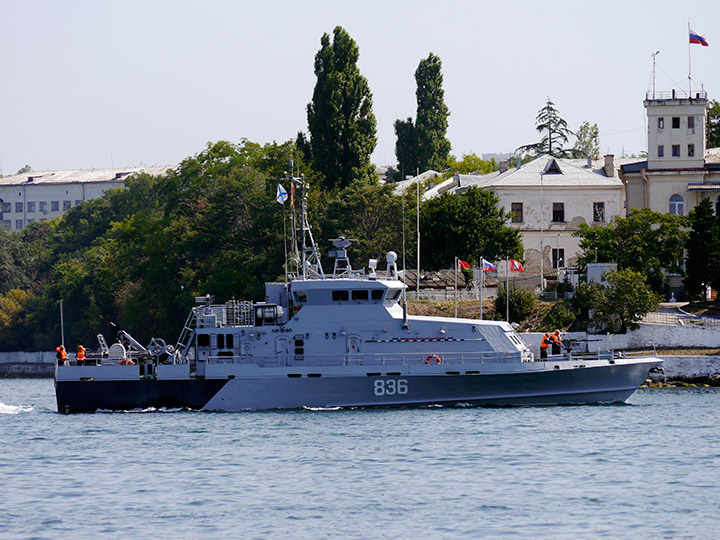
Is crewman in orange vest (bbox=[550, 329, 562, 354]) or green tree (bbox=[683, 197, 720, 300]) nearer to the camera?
crewman in orange vest (bbox=[550, 329, 562, 354])

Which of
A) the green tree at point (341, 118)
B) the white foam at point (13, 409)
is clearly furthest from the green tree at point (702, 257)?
the white foam at point (13, 409)

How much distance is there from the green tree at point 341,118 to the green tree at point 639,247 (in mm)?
16534

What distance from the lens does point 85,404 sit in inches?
1428

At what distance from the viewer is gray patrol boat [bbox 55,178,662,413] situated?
115ft

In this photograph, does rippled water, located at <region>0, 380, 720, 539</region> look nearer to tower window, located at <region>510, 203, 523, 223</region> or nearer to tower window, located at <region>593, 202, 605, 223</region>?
tower window, located at <region>510, 203, 523, 223</region>

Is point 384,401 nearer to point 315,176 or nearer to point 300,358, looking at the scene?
point 300,358

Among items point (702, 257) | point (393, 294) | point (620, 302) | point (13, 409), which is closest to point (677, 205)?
point (702, 257)

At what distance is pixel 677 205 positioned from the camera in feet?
231

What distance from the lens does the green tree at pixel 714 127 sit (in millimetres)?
84231

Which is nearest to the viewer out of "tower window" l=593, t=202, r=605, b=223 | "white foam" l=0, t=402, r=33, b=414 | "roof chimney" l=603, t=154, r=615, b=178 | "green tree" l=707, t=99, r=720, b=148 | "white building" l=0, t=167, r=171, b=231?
"white foam" l=0, t=402, r=33, b=414

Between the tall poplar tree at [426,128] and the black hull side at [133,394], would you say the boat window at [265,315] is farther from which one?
the tall poplar tree at [426,128]

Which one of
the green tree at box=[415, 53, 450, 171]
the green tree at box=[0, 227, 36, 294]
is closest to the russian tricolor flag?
the green tree at box=[415, 53, 450, 171]

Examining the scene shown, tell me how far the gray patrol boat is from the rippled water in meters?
0.63

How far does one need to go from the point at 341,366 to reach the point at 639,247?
29.4m
